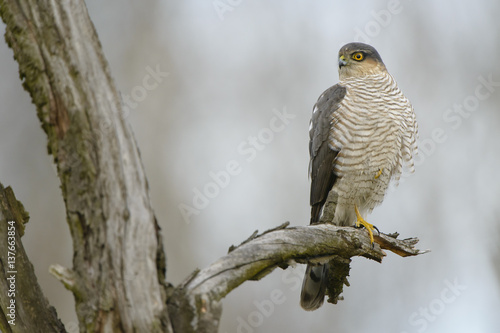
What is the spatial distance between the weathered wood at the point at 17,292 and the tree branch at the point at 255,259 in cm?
82

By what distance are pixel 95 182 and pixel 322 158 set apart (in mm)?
3152

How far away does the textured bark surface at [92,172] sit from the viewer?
213 centimetres

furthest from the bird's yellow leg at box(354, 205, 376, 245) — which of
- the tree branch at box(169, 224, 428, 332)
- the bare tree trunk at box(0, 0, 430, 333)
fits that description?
the bare tree trunk at box(0, 0, 430, 333)

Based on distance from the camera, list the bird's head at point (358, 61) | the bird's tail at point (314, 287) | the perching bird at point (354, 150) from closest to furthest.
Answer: the bird's tail at point (314, 287)
the perching bird at point (354, 150)
the bird's head at point (358, 61)

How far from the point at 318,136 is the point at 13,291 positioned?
10.4ft

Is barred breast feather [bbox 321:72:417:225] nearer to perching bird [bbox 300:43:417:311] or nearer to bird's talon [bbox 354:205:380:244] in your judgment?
perching bird [bbox 300:43:417:311]

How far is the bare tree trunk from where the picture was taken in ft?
6.98

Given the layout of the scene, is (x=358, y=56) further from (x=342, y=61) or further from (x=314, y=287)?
(x=314, y=287)

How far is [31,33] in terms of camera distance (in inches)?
87.0

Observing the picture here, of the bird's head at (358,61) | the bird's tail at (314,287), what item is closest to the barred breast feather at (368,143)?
the bird's head at (358,61)

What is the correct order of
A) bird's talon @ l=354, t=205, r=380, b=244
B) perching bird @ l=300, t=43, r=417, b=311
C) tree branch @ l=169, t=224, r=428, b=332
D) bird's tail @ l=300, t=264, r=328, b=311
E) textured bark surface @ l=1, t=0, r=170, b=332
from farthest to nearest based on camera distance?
perching bird @ l=300, t=43, r=417, b=311, bird's tail @ l=300, t=264, r=328, b=311, bird's talon @ l=354, t=205, r=380, b=244, tree branch @ l=169, t=224, r=428, b=332, textured bark surface @ l=1, t=0, r=170, b=332

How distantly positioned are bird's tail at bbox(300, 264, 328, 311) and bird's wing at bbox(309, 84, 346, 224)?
519 mm

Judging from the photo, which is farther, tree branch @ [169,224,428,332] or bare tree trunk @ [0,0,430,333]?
tree branch @ [169,224,428,332]

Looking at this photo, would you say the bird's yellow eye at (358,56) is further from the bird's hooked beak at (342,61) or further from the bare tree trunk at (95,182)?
the bare tree trunk at (95,182)
